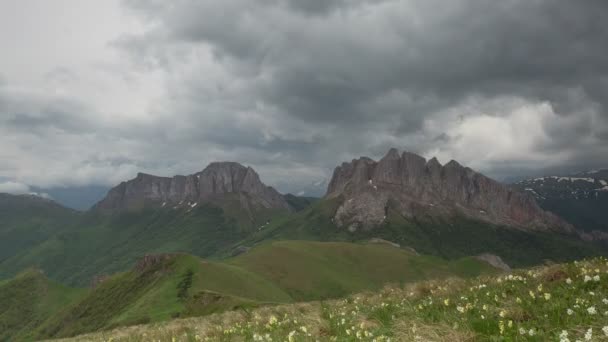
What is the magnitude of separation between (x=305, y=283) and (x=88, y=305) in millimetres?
81588

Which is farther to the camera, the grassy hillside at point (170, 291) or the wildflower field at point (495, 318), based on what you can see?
the grassy hillside at point (170, 291)

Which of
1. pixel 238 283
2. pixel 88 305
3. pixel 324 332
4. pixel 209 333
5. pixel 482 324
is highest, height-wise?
pixel 482 324

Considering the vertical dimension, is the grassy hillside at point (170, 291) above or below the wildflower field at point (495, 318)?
below

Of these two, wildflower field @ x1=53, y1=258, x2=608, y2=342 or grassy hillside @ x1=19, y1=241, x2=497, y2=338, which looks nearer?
wildflower field @ x1=53, y1=258, x2=608, y2=342

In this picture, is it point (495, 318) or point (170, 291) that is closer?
point (495, 318)

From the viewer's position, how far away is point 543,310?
29.6ft

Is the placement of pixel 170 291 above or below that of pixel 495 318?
below

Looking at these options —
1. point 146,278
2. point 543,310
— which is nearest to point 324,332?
A: point 543,310

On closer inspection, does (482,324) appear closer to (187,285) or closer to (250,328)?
(250,328)

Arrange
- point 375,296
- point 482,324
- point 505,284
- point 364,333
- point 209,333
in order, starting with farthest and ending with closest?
point 375,296
point 209,333
point 505,284
point 364,333
point 482,324

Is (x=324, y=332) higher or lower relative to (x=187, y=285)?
higher

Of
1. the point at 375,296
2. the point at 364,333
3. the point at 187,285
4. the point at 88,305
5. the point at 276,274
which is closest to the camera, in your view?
the point at 364,333

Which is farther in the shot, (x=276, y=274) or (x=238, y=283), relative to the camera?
(x=276, y=274)

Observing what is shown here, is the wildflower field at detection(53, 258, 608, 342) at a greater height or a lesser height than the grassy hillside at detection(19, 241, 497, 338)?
greater
